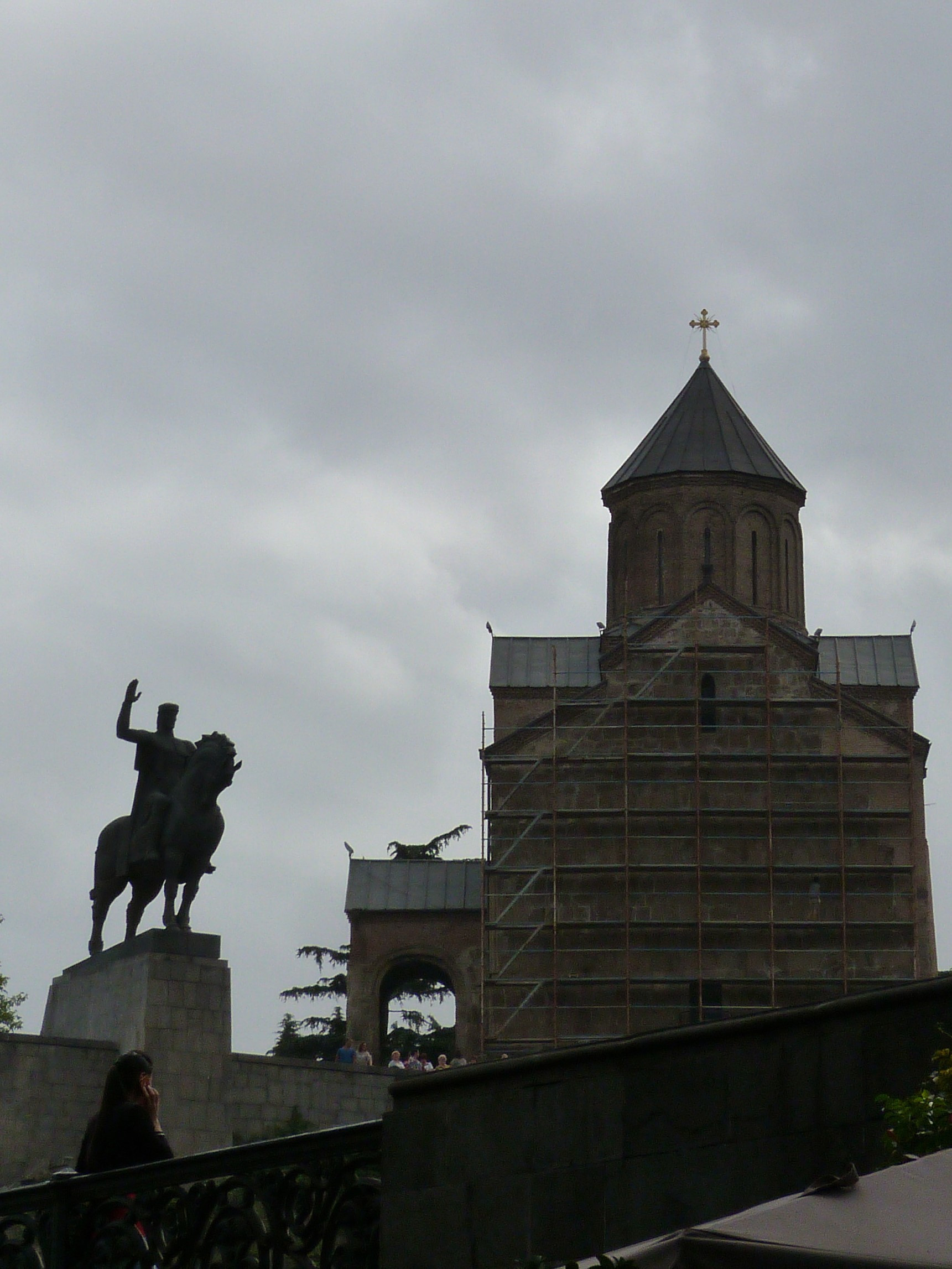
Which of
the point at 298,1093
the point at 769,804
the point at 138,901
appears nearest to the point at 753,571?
the point at 769,804

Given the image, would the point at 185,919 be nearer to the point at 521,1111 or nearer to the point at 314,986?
the point at 521,1111

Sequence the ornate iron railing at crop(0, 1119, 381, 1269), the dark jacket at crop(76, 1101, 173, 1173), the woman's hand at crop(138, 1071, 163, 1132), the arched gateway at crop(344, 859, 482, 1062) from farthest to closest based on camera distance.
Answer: the arched gateway at crop(344, 859, 482, 1062)
the woman's hand at crop(138, 1071, 163, 1132)
the dark jacket at crop(76, 1101, 173, 1173)
the ornate iron railing at crop(0, 1119, 381, 1269)

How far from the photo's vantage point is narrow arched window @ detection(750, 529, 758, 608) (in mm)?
40906

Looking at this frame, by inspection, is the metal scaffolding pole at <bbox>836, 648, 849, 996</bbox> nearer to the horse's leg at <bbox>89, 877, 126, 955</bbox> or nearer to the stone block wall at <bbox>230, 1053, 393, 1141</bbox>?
the stone block wall at <bbox>230, 1053, 393, 1141</bbox>

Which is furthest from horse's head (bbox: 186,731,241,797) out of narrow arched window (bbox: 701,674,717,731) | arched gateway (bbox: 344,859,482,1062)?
arched gateway (bbox: 344,859,482,1062)

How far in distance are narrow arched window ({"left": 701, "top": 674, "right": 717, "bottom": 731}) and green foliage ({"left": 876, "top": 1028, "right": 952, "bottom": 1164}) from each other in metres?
30.0

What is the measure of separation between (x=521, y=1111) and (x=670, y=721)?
2999 cm

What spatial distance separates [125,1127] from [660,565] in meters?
34.4

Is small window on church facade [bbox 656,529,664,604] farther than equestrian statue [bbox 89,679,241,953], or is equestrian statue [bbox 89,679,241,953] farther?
small window on church facade [bbox 656,529,664,604]

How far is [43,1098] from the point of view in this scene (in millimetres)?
17078

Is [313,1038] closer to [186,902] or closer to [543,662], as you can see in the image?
[543,662]

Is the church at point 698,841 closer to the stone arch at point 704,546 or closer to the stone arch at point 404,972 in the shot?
the stone arch at point 704,546

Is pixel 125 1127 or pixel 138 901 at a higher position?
pixel 138 901

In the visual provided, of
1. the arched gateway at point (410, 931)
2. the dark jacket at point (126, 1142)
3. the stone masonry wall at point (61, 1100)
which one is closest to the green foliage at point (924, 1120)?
the dark jacket at point (126, 1142)
